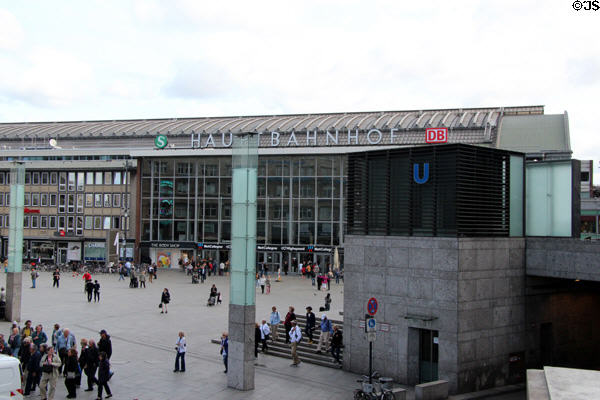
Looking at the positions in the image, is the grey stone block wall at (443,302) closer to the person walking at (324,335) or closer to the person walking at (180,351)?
the person walking at (324,335)

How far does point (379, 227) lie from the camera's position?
74.6 feet

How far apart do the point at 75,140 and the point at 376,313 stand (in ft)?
202

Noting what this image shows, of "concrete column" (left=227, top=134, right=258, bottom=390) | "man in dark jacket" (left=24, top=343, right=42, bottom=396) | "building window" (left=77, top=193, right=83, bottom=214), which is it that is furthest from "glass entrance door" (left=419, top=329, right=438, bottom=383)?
"building window" (left=77, top=193, right=83, bottom=214)

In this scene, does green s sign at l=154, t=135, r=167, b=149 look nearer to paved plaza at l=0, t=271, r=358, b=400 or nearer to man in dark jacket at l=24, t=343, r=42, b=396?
paved plaza at l=0, t=271, r=358, b=400

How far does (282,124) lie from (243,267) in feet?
164

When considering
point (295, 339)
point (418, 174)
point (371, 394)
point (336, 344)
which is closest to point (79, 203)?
point (295, 339)

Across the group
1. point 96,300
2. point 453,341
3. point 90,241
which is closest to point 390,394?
point 453,341

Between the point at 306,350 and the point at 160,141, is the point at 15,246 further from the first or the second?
the point at 160,141

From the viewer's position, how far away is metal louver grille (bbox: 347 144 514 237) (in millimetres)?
20750

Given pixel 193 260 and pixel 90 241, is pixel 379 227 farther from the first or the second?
pixel 90 241

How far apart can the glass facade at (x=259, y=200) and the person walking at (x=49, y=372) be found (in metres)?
41.8

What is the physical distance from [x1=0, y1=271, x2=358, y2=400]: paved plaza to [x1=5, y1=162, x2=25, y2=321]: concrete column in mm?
1078

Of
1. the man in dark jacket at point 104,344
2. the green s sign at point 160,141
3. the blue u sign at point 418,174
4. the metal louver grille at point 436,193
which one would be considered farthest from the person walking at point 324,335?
the green s sign at point 160,141

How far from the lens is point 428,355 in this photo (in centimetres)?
2119
